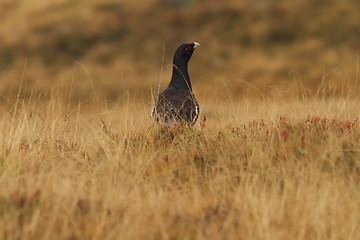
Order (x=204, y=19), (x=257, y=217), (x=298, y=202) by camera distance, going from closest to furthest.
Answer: (x=257, y=217) < (x=298, y=202) < (x=204, y=19)

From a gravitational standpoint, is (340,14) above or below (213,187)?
above

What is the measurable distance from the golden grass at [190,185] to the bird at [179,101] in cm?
80

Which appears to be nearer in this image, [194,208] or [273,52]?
[194,208]

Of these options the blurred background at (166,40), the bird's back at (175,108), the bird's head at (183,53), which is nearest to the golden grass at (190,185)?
the bird's back at (175,108)

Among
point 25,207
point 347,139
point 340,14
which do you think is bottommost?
point 25,207

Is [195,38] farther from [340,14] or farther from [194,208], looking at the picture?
[194,208]

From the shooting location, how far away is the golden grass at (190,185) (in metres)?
5.70

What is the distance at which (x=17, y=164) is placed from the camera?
25.6 feet

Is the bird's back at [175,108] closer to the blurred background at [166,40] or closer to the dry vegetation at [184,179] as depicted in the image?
the dry vegetation at [184,179]

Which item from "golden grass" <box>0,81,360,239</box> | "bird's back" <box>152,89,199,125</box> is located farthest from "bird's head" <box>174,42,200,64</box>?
"golden grass" <box>0,81,360,239</box>

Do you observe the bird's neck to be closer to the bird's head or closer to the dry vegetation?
the bird's head

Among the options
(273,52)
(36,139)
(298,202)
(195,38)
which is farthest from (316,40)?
(298,202)

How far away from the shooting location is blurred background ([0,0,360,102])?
29.3 meters

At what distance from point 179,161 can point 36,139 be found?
3.04 m
